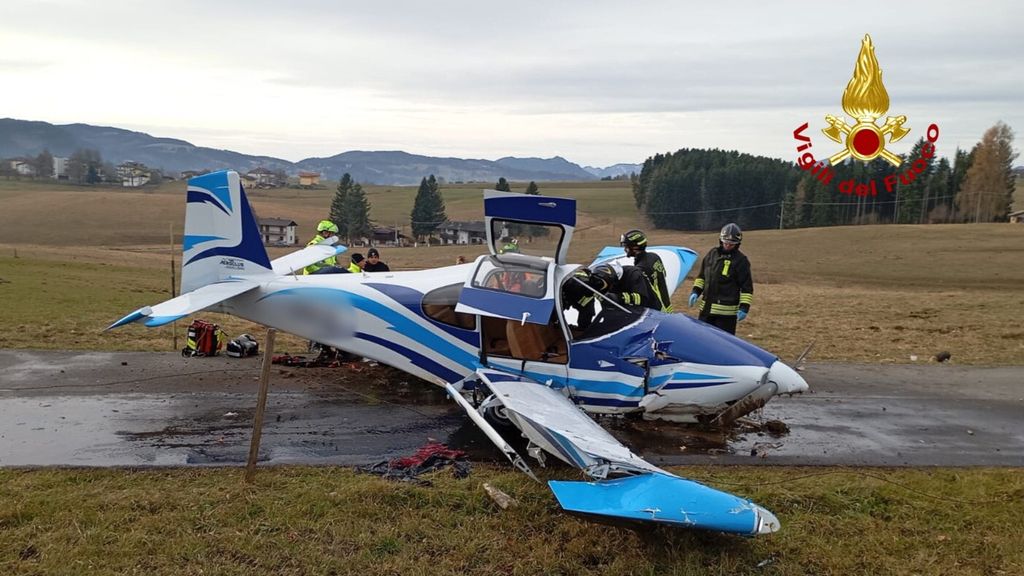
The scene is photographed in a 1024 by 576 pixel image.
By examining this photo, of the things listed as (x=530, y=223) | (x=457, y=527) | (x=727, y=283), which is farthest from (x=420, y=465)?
(x=727, y=283)

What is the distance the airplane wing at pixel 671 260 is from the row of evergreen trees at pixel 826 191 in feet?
223

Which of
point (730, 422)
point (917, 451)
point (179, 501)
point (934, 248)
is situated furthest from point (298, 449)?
point (934, 248)

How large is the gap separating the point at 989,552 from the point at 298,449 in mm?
6237

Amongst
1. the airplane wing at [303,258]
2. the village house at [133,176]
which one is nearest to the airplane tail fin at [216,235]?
the airplane wing at [303,258]

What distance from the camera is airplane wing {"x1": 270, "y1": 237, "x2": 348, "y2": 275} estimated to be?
436 inches

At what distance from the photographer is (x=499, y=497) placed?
6148mm

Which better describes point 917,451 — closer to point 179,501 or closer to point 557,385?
point 557,385

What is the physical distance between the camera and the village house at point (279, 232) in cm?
6669

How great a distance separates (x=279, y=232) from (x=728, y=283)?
63913 millimetres

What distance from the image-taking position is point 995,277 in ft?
119

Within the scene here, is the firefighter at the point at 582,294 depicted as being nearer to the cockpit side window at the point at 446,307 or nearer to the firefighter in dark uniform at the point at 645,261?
the cockpit side window at the point at 446,307

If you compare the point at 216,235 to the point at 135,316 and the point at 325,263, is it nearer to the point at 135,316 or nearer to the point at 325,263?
the point at 135,316

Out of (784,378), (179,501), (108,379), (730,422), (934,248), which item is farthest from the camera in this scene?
(934,248)

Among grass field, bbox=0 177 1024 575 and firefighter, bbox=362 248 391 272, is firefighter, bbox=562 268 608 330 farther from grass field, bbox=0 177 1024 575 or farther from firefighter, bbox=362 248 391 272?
firefighter, bbox=362 248 391 272
